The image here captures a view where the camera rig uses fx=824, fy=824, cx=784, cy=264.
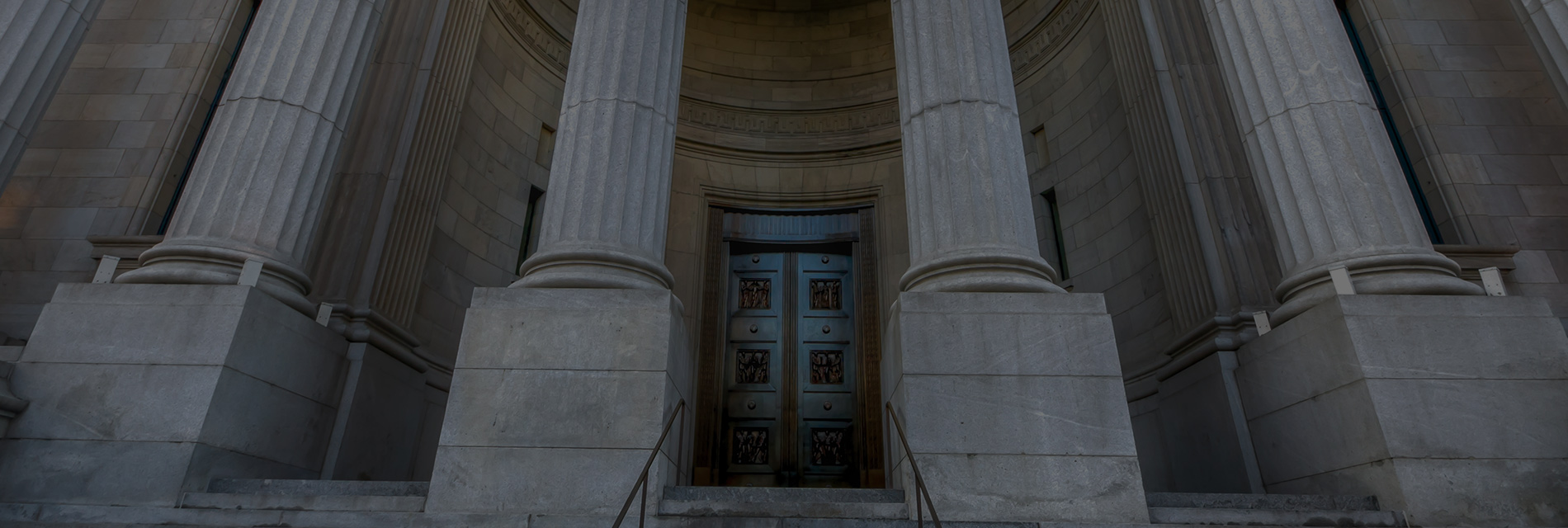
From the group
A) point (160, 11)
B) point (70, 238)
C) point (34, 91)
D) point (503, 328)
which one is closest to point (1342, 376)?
point (503, 328)

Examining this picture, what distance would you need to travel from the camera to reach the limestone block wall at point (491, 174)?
1280cm

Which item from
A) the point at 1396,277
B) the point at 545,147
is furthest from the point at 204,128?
the point at 1396,277

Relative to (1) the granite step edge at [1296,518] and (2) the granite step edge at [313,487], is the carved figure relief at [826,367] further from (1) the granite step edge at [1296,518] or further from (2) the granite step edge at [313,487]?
(1) the granite step edge at [1296,518]

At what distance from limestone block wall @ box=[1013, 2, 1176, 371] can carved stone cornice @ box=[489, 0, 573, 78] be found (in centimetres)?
885

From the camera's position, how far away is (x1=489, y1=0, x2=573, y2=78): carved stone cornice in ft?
49.0

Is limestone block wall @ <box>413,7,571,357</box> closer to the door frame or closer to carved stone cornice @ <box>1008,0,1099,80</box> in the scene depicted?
the door frame

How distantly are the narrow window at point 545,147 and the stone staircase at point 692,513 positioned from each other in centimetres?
927

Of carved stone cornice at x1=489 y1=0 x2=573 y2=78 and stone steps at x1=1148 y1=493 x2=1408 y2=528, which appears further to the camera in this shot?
carved stone cornice at x1=489 y1=0 x2=573 y2=78

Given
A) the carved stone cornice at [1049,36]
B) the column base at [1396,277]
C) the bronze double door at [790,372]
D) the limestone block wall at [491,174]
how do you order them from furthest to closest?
the carved stone cornice at [1049,36] → the bronze double door at [790,372] → the limestone block wall at [491,174] → the column base at [1396,277]

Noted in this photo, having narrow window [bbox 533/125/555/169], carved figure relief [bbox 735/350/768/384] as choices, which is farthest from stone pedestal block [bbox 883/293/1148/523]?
narrow window [bbox 533/125/555/169]

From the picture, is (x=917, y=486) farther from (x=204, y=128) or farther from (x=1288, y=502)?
(x=204, y=128)

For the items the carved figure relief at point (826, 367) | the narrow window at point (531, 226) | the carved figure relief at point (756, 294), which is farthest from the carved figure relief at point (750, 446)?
the narrow window at point (531, 226)

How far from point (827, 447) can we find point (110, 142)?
11938 millimetres

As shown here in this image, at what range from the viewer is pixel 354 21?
32.2ft
